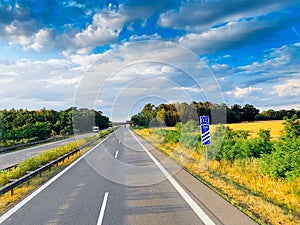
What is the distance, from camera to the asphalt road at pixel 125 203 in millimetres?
6711

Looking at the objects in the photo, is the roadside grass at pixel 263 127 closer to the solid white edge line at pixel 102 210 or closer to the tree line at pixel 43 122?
the solid white edge line at pixel 102 210

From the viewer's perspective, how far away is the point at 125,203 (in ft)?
26.9

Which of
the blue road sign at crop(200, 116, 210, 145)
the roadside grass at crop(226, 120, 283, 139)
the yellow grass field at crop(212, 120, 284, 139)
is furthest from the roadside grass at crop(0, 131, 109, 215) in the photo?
the yellow grass field at crop(212, 120, 284, 139)

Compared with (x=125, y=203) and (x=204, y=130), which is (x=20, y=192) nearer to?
(x=125, y=203)

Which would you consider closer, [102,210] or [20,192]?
[102,210]

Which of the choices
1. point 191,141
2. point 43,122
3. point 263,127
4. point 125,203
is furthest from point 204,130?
point 43,122

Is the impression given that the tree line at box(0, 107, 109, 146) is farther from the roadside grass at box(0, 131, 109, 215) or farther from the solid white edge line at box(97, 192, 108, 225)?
the solid white edge line at box(97, 192, 108, 225)

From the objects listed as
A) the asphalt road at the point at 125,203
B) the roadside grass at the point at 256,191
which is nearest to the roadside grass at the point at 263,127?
the roadside grass at the point at 256,191

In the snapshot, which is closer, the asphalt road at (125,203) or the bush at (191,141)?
the asphalt road at (125,203)

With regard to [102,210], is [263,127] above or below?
above

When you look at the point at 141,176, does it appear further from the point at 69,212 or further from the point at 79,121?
the point at 79,121

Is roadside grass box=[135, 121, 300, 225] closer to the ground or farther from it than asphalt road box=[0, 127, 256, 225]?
closer to the ground

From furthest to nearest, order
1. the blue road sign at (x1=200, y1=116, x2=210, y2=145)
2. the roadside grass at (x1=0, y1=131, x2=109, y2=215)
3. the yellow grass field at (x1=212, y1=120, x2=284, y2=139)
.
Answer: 1. the yellow grass field at (x1=212, y1=120, x2=284, y2=139)
2. the blue road sign at (x1=200, y1=116, x2=210, y2=145)
3. the roadside grass at (x1=0, y1=131, x2=109, y2=215)

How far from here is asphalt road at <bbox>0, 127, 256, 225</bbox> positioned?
671 cm
